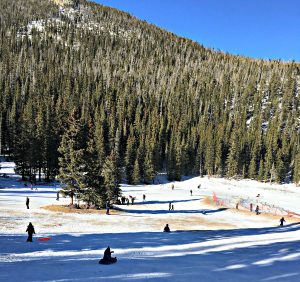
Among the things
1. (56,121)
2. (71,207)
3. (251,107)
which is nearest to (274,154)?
(251,107)

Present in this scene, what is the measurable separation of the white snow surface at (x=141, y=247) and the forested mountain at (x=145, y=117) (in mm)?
9294

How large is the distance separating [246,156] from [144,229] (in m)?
83.3

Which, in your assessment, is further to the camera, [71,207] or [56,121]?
[56,121]

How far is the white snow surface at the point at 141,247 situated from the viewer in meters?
14.9

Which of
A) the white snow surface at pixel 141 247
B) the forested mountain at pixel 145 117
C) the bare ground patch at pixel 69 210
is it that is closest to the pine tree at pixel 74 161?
the forested mountain at pixel 145 117

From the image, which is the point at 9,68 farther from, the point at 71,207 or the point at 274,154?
the point at 71,207

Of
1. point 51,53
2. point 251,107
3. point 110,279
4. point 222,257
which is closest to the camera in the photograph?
point 110,279

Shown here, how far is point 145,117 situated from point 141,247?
107685 mm

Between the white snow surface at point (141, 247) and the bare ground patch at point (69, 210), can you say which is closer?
the white snow surface at point (141, 247)

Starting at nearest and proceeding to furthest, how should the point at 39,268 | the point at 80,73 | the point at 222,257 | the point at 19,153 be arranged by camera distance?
the point at 39,268 → the point at 222,257 → the point at 19,153 → the point at 80,73

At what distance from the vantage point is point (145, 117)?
128125 millimetres

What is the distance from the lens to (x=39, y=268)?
1523 centimetres

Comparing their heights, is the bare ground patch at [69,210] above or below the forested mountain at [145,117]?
below

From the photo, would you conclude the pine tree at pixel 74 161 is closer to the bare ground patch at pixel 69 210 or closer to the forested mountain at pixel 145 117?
the forested mountain at pixel 145 117
